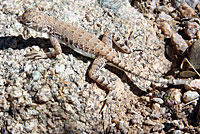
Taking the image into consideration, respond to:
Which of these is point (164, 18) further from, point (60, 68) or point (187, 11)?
point (60, 68)

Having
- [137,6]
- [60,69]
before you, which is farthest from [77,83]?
[137,6]

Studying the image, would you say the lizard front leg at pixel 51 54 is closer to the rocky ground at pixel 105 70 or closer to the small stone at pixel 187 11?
the rocky ground at pixel 105 70

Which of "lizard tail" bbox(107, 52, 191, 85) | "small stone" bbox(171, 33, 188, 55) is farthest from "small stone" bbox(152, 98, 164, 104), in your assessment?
"small stone" bbox(171, 33, 188, 55)

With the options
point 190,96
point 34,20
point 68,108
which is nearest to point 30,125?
point 68,108

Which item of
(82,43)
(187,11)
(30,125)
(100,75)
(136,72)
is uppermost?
(187,11)

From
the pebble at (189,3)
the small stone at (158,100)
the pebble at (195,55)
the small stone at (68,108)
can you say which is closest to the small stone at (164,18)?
the pebble at (189,3)

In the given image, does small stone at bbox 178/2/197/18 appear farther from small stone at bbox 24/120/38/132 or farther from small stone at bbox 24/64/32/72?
small stone at bbox 24/120/38/132
